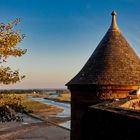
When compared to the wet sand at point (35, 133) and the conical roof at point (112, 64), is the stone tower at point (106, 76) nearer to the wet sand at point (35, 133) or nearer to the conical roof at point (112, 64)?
the conical roof at point (112, 64)

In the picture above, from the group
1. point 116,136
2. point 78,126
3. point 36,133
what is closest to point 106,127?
point 116,136

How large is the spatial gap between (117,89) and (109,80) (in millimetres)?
511

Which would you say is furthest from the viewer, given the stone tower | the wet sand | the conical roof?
the wet sand

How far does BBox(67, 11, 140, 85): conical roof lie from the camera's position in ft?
41.8

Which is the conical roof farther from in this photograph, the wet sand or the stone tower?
the wet sand

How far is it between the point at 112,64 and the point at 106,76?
2.72 feet

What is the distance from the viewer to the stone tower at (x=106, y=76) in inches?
488

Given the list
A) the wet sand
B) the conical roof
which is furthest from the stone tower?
the wet sand

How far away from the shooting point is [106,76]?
42.0 ft

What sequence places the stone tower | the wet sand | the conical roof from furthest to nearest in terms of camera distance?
the wet sand < the conical roof < the stone tower

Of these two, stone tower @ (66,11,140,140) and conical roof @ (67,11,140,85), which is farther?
conical roof @ (67,11,140,85)

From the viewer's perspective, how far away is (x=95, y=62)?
13836mm

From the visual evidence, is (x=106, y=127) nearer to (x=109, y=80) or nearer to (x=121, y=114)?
(x=121, y=114)

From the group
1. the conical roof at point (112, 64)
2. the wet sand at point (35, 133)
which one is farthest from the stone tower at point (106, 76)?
the wet sand at point (35, 133)
